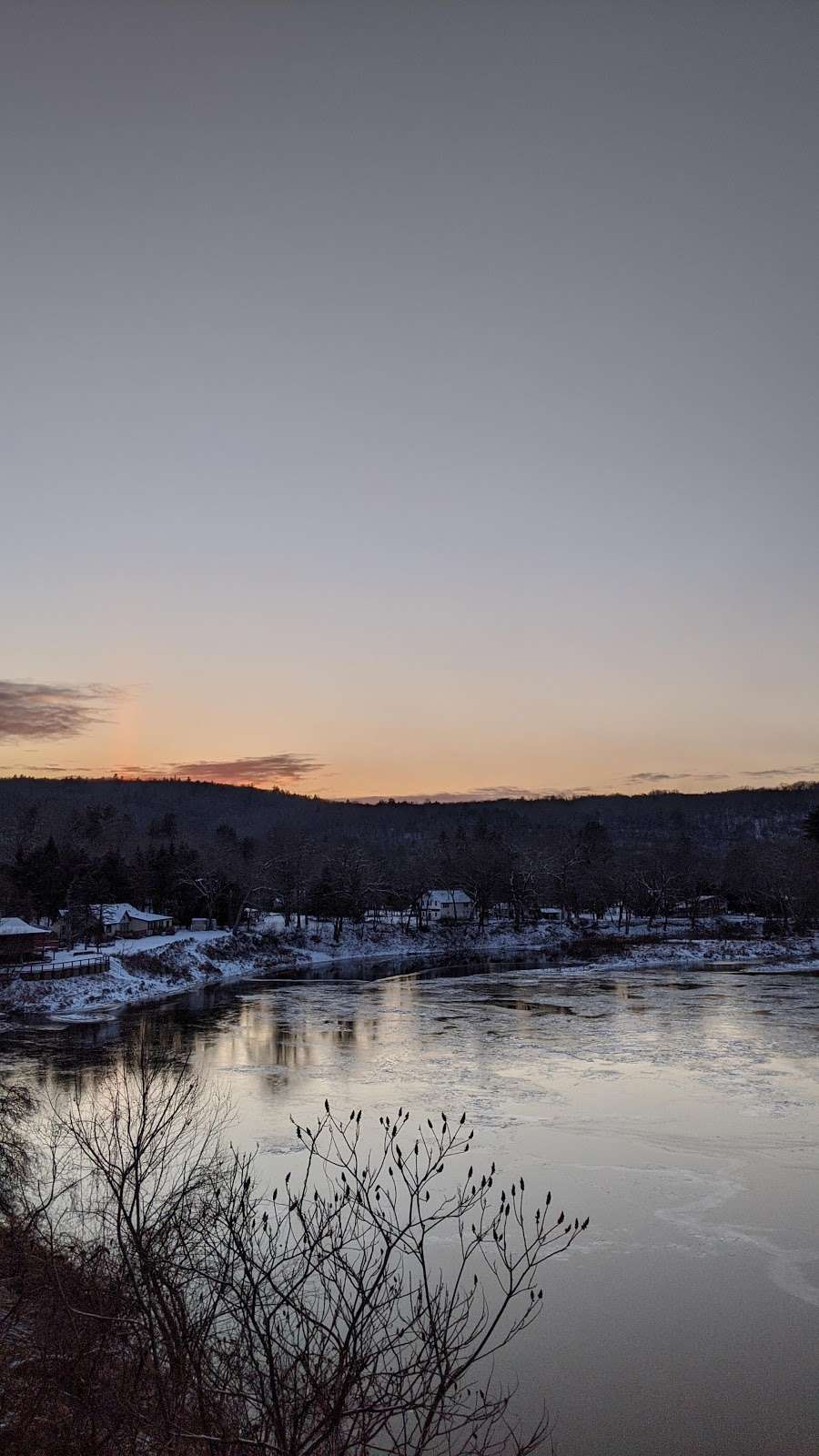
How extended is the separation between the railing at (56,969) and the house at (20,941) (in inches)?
71.1

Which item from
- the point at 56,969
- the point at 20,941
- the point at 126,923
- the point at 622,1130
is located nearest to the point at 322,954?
the point at 126,923

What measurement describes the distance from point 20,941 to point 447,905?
207ft

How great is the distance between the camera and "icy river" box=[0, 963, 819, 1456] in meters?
15.0

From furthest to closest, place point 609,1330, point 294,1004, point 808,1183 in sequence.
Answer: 1. point 294,1004
2. point 808,1183
3. point 609,1330

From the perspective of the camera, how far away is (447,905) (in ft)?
399

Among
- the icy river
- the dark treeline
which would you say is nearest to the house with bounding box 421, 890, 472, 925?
the dark treeline

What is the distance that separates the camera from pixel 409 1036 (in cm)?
4500

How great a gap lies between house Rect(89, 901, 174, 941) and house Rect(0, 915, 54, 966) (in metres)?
10.7

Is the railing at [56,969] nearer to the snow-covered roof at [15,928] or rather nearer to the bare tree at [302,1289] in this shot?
the snow-covered roof at [15,928]

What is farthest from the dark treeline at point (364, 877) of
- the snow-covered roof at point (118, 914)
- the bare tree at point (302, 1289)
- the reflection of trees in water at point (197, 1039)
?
the bare tree at point (302, 1289)

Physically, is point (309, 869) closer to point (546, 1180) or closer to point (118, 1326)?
point (546, 1180)

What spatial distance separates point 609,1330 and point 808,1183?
31.3 feet

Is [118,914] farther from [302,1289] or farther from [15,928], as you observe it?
[302,1289]

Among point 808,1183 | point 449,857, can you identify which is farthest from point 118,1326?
point 449,857
